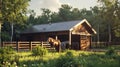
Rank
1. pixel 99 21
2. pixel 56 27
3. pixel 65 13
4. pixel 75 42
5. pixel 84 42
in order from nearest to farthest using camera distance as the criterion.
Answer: pixel 56 27, pixel 75 42, pixel 84 42, pixel 99 21, pixel 65 13

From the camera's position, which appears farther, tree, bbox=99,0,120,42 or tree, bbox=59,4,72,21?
tree, bbox=59,4,72,21

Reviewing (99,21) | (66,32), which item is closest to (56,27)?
(66,32)

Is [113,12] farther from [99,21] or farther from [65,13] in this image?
[65,13]

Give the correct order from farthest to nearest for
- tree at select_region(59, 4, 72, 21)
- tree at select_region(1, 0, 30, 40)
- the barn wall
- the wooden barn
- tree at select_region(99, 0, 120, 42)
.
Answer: tree at select_region(59, 4, 72, 21) < tree at select_region(99, 0, 120, 42) < the barn wall < tree at select_region(1, 0, 30, 40) < the wooden barn

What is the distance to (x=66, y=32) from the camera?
43.5 meters

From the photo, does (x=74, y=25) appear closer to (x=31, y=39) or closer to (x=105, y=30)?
(x=31, y=39)

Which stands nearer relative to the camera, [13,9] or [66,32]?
[66,32]

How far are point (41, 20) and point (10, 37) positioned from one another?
104ft

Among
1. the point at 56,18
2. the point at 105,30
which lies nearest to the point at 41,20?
the point at 56,18

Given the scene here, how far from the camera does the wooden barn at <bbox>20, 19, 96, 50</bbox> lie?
146 ft

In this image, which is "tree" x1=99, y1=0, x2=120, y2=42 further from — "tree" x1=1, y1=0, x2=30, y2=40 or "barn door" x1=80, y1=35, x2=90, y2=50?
"tree" x1=1, y1=0, x2=30, y2=40

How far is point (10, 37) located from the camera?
172ft

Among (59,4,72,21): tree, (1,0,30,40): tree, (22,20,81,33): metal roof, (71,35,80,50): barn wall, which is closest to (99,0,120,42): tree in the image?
(71,35,80,50): barn wall

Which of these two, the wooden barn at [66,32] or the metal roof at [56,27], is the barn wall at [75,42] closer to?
the wooden barn at [66,32]
